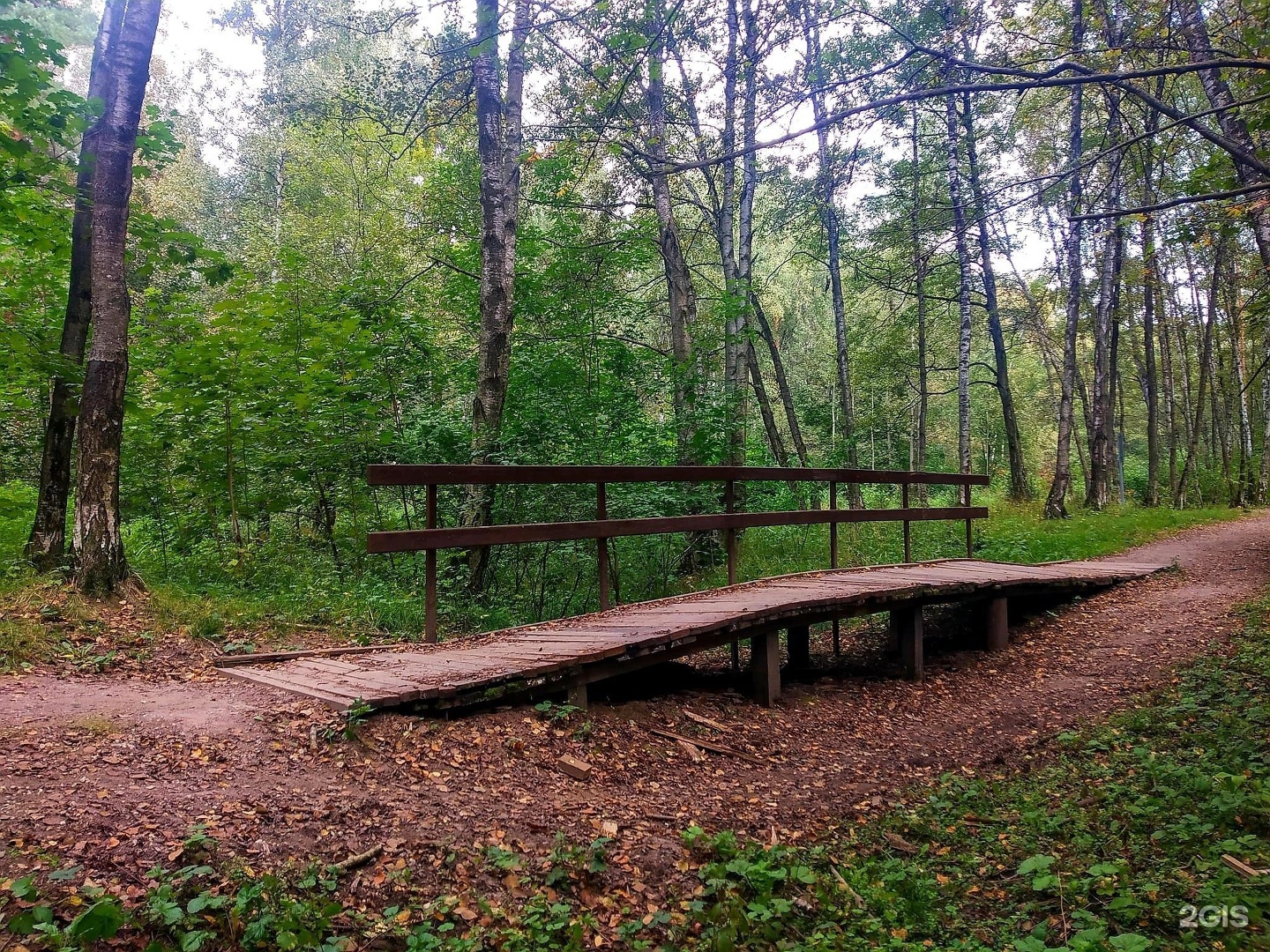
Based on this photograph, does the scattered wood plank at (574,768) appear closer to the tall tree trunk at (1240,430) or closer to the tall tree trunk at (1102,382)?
the tall tree trunk at (1102,382)

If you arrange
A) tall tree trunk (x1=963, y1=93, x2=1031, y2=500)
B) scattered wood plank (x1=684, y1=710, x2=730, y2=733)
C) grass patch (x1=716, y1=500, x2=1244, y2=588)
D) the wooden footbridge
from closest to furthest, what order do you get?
the wooden footbridge < scattered wood plank (x1=684, y1=710, x2=730, y2=733) < grass patch (x1=716, y1=500, x2=1244, y2=588) < tall tree trunk (x1=963, y1=93, x2=1031, y2=500)

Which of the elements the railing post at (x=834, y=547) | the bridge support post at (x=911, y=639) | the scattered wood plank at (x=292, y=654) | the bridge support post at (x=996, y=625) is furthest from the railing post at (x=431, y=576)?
the bridge support post at (x=996, y=625)

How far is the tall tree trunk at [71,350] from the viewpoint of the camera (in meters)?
5.59

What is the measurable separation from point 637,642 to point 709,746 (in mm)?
899

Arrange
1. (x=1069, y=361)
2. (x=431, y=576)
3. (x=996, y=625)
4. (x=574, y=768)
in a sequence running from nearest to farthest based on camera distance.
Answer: (x=574, y=768), (x=431, y=576), (x=996, y=625), (x=1069, y=361)

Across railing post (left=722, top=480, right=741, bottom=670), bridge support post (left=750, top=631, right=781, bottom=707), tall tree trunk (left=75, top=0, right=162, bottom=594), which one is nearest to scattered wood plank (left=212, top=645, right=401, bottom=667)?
tall tree trunk (left=75, top=0, right=162, bottom=594)

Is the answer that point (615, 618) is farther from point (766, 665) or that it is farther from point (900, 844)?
point (900, 844)

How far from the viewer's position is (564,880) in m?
2.92

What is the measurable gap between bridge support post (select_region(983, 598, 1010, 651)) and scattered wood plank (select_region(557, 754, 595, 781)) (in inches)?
227

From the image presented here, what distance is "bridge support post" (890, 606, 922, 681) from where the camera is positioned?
7.07m

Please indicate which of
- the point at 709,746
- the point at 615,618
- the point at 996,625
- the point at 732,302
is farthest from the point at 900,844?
the point at 732,302

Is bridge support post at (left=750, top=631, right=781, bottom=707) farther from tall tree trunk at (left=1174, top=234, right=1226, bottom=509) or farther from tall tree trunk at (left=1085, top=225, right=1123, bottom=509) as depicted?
tall tree trunk at (left=1174, top=234, right=1226, bottom=509)

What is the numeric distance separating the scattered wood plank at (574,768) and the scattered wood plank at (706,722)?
1420 mm

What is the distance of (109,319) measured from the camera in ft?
17.4
